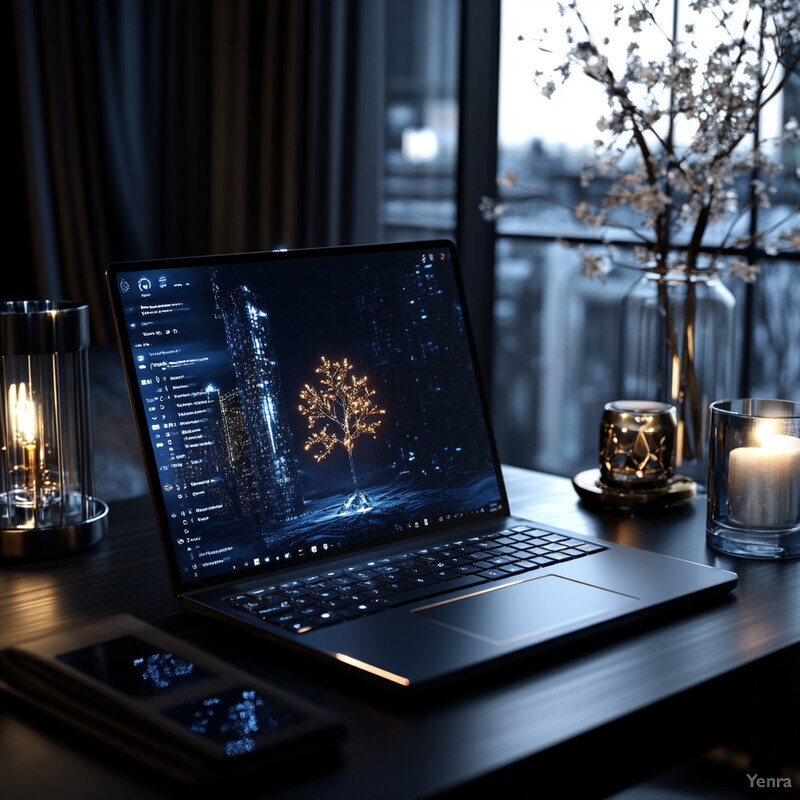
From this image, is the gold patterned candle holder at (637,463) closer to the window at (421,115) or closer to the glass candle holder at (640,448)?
the glass candle holder at (640,448)

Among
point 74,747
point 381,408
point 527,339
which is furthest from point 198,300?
point 527,339

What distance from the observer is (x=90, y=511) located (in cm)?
118

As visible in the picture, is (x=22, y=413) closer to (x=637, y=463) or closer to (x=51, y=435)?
(x=51, y=435)

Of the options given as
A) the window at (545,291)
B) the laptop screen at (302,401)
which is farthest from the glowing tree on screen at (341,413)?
the window at (545,291)

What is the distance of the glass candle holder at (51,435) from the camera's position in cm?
112

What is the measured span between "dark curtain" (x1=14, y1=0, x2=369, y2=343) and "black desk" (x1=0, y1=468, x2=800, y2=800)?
2.46 m

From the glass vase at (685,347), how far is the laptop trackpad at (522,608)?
453 millimetres

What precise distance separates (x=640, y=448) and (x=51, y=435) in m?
0.65

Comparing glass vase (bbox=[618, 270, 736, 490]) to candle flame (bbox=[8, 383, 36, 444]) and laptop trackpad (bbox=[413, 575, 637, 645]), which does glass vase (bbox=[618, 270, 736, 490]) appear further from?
candle flame (bbox=[8, 383, 36, 444])

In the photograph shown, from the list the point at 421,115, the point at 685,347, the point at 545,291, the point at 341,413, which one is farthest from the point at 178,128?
the point at 341,413

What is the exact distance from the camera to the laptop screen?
1.00 meters

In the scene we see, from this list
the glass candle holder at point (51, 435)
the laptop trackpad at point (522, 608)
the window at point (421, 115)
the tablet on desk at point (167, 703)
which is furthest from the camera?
the window at point (421, 115)

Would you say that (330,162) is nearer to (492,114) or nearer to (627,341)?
(492,114)

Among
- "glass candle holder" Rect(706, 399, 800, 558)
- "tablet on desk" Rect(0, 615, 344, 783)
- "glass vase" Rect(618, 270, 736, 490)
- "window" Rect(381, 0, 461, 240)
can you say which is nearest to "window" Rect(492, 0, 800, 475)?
"window" Rect(381, 0, 461, 240)
